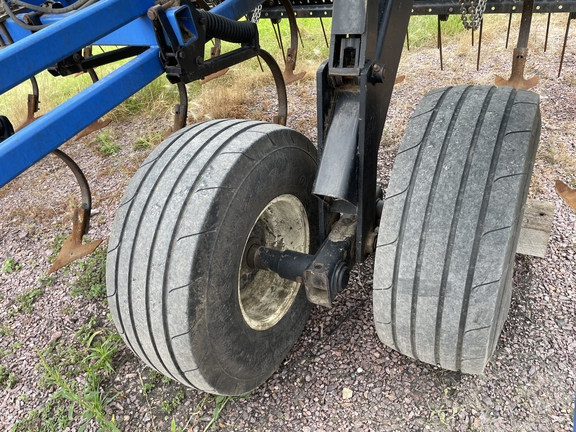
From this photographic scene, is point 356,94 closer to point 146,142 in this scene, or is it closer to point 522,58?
point 522,58

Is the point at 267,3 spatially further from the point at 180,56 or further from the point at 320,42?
the point at 320,42

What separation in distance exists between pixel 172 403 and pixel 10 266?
5.47 feet

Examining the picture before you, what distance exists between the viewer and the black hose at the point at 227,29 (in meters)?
1.90

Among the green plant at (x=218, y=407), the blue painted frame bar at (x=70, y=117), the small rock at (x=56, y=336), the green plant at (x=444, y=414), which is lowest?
the small rock at (x=56, y=336)

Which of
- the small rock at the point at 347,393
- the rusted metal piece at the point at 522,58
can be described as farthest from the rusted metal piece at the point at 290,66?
the small rock at the point at 347,393

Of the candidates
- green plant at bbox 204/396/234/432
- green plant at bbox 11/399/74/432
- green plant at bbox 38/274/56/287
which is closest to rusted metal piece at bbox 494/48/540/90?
green plant at bbox 204/396/234/432

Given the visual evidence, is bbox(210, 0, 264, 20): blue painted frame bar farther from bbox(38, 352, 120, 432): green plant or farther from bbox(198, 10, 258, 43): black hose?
bbox(38, 352, 120, 432): green plant

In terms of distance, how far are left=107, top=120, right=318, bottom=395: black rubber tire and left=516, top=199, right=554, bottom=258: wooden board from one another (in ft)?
4.02

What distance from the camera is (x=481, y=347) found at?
133cm

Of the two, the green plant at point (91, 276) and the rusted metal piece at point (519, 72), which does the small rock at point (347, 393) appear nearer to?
the green plant at point (91, 276)

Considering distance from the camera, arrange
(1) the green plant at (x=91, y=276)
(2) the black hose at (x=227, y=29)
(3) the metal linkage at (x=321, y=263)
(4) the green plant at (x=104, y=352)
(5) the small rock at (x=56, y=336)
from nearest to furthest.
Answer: (3) the metal linkage at (x=321, y=263), (2) the black hose at (x=227, y=29), (4) the green plant at (x=104, y=352), (5) the small rock at (x=56, y=336), (1) the green plant at (x=91, y=276)

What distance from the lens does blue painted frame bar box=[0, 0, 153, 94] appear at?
4.04 feet

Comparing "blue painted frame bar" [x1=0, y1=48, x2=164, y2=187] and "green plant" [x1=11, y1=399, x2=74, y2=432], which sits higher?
"blue painted frame bar" [x1=0, y1=48, x2=164, y2=187]

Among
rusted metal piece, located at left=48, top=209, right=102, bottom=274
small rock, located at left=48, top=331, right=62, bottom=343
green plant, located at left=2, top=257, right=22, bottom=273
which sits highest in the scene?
rusted metal piece, located at left=48, top=209, right=102, bottom=274
